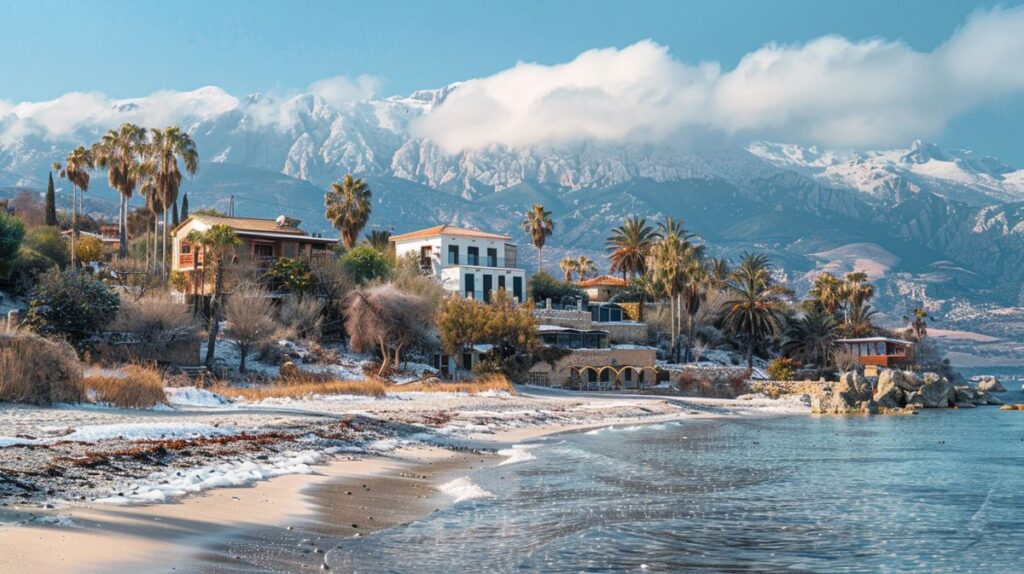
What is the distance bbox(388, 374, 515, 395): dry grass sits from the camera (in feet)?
151

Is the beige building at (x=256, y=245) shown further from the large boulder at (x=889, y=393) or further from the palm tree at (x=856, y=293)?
the palm tree at (x=856, y=293)

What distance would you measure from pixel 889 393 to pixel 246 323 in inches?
1657

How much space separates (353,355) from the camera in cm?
5700

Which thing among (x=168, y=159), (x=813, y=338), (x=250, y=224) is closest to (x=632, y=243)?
(x=813, y=338)

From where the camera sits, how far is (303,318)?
189 ft

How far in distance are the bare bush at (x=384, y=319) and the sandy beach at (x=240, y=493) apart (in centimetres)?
1911

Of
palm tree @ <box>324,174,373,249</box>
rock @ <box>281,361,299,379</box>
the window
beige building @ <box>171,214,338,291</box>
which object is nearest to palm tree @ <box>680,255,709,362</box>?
palm tree @ <box>324,174,373,249</box>

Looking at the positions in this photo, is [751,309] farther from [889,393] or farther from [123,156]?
[123,156]

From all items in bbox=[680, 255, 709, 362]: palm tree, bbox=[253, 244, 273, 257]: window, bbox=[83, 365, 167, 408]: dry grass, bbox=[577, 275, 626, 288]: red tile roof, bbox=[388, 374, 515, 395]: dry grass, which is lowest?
bbox=[388, 374, 515, 395]: dry grass

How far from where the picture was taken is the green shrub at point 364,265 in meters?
66.8

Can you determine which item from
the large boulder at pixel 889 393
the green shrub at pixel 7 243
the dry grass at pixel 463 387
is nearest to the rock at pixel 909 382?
the large boulder at pixel 889 393

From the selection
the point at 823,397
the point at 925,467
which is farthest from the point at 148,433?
the point at 823,397

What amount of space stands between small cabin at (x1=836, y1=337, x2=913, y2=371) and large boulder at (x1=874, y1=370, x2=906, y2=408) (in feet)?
62.8

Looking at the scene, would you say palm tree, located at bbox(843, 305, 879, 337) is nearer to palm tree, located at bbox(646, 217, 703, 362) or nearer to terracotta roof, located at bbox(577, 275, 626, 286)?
palm tree, located at bbox(646, 217, 703, 362)
